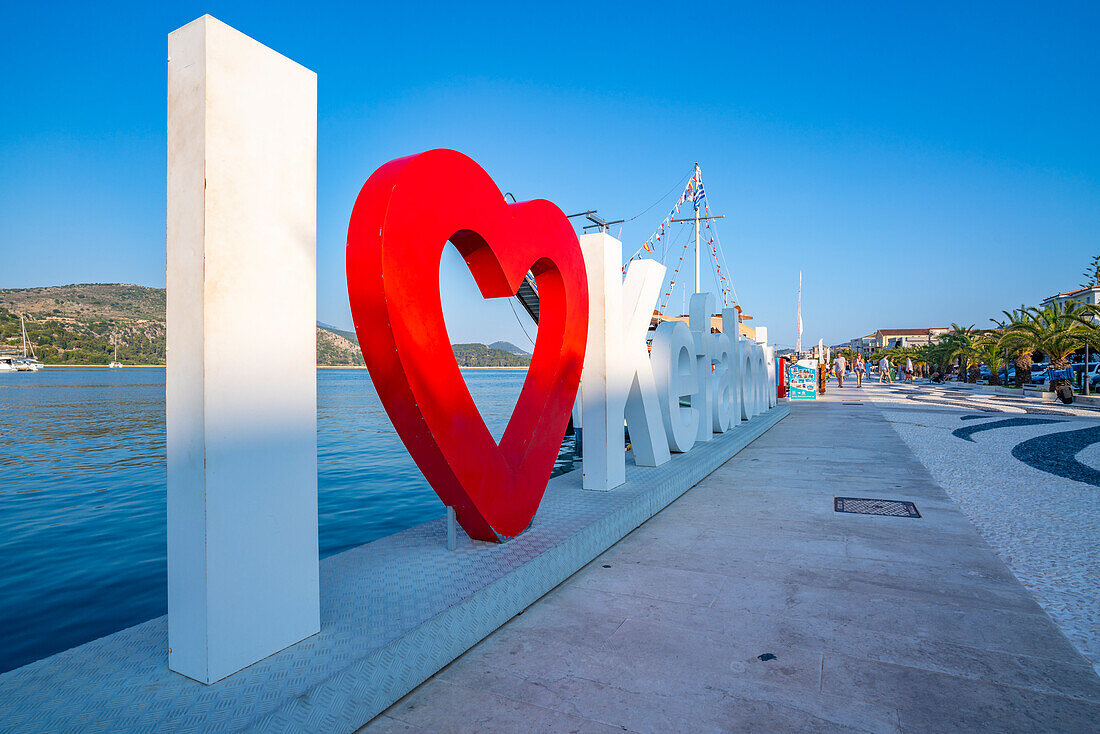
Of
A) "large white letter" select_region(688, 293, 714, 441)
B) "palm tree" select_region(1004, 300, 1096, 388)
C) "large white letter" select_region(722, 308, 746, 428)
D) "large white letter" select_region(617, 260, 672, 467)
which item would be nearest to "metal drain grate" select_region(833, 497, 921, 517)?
"large white letter" select_region(617, 260, 672, 467)

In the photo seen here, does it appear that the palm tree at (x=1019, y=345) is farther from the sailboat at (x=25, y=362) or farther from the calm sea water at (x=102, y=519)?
the sailboat at (x=25, y=362)

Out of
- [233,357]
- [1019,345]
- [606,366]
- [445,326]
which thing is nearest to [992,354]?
[1019,345]

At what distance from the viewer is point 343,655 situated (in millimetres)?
2541

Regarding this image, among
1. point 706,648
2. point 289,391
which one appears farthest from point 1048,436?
point 289,391

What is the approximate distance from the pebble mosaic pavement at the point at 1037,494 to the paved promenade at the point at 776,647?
8.1 inches

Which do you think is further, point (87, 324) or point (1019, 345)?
point (87, 324)

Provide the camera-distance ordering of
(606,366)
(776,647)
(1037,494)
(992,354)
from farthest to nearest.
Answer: (992,354)
(1037,494)
(606,366)
(776,647)

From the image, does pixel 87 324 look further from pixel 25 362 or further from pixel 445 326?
pixel 445 326

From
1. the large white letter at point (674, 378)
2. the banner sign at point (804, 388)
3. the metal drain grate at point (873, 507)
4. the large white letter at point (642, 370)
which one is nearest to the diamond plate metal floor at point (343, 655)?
the large white letter at point (642, 370)

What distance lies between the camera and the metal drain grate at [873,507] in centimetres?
612

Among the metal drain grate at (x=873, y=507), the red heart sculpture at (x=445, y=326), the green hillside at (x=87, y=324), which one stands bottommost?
the metal drain grate at (x=873, y=507)

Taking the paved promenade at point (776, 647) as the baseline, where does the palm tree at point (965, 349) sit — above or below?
above

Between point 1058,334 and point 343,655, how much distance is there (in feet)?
104

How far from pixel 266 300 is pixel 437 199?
4.35ft
